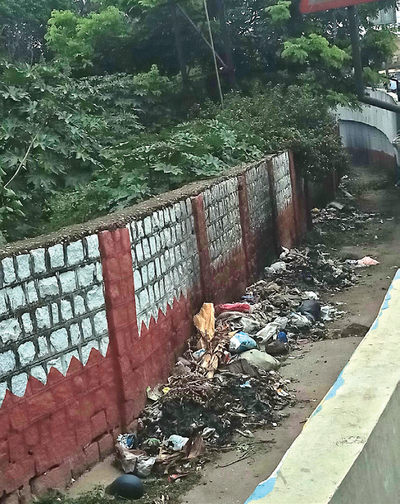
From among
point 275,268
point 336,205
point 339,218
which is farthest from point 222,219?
point 336,205

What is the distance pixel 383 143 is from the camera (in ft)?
91.8

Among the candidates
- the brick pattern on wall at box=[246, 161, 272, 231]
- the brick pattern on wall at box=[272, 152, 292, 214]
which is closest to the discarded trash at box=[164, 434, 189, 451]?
the brick pattern on wall at box=[246, 161, 272, 231]

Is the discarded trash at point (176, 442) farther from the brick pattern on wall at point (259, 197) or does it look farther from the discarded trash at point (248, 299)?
the brick pattern on wall at point (259, 197)

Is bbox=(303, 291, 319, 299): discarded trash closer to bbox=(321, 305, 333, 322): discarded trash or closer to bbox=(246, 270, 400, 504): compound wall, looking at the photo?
bbox=(321, 305, 333, 322): discarded trash

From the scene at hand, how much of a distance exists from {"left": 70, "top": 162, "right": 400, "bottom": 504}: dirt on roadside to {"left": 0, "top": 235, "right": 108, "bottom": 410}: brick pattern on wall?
0.97 metres

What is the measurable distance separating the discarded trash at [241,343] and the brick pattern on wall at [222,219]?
155 cm

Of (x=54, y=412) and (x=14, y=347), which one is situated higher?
(x=14, y=347)

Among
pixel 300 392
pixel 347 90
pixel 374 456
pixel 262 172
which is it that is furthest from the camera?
pixel 347 90

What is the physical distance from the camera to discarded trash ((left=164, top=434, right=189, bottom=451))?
19.2 ft

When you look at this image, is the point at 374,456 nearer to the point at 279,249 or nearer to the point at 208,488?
the point at 208,488

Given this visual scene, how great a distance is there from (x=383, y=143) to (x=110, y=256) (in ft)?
77.0

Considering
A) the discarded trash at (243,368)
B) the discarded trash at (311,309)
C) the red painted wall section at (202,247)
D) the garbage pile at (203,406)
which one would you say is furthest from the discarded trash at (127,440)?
the discarded trash at (311,309)

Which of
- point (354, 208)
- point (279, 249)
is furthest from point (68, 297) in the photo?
point (354, 208)

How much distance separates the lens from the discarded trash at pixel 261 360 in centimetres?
750
